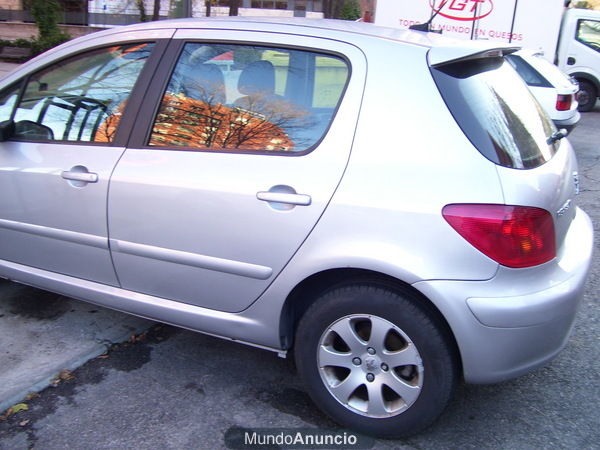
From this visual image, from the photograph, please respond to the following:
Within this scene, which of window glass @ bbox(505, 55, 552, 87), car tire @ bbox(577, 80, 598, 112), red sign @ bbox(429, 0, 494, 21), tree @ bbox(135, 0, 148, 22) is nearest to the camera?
window glass @ bbox(505, 55, 552, 87)

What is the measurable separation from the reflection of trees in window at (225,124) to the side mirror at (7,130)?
2.99 ft

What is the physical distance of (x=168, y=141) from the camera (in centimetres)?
284

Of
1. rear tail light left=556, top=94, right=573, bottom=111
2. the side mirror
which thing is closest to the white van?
rear tail light left=556, top=94, right=573, bottom=111

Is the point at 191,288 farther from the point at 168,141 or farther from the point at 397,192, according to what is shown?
the point at 397,192

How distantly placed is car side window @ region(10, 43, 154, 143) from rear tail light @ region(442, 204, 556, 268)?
177 centimetres

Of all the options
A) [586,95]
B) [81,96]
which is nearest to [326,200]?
[81,96]

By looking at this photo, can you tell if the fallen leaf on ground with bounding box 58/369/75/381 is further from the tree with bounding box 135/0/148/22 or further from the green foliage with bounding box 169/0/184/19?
the tree with bounding box 135/0/148/22

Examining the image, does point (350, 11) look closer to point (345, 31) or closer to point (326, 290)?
point (345, 31)

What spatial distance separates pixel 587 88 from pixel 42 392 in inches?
571

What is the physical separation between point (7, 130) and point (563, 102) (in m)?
7.36

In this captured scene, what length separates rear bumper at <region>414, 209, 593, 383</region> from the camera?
2258mm

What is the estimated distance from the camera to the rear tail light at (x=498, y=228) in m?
2.23

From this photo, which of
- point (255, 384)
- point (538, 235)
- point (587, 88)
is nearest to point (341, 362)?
point (255, 384)

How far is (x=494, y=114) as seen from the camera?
2.49 metres
